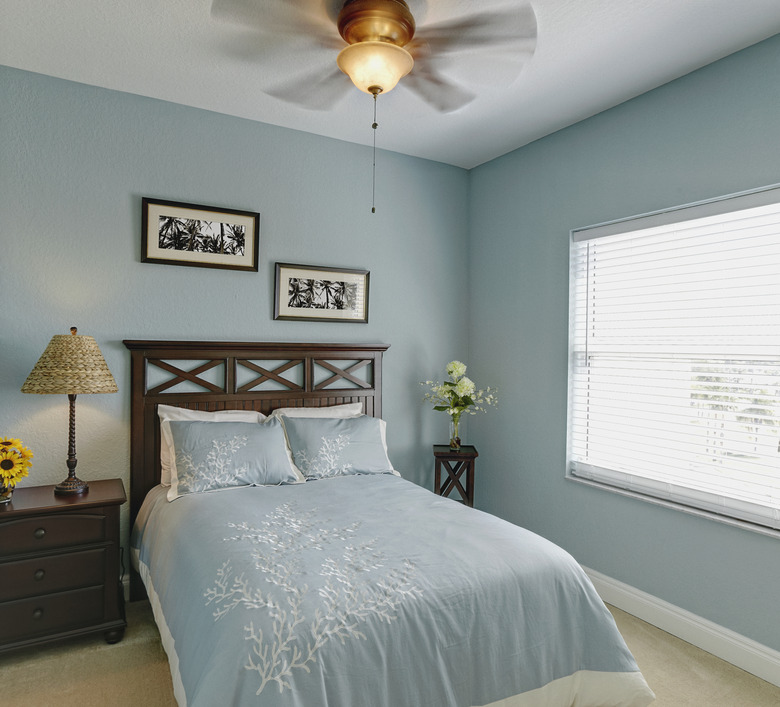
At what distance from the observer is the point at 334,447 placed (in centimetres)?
311

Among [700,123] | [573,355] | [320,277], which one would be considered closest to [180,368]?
[320,277]

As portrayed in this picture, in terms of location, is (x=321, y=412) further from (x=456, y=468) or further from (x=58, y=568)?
(x=58, y=568)

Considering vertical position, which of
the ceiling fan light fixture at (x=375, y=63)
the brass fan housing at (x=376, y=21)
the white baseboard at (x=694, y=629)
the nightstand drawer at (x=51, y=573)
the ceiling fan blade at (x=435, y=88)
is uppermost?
the brass fan housing at (x=376, y=21)

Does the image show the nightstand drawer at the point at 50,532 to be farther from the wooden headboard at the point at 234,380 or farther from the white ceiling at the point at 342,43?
the white ceiling at the point at 342,43

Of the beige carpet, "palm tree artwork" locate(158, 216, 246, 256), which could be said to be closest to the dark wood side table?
the beige carpet

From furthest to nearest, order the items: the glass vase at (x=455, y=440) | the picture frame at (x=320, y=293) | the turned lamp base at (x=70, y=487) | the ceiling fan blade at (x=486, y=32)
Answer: the glass vase at (x=455, y=440)
the picture frame at (x=320, y=293)
the turned lamp base at (x=70, y=487)
the ceiling fan blade at (x=486, y=32)

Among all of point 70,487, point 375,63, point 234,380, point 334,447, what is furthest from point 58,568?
point 375,63

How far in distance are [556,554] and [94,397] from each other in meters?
2.49

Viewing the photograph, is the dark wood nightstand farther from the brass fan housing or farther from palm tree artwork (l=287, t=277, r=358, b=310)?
the brass fan housing

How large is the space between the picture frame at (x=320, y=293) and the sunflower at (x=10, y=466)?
158 centimetres

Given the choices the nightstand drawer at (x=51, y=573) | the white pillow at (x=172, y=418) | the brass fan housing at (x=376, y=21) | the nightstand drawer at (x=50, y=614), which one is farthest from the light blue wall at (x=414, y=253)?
the brass fan housing at (x=376, y=21)

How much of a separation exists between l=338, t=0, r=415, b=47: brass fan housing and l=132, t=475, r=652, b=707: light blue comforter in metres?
1.98

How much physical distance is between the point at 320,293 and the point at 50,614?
2.26m

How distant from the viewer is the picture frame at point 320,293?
11.5 ft
